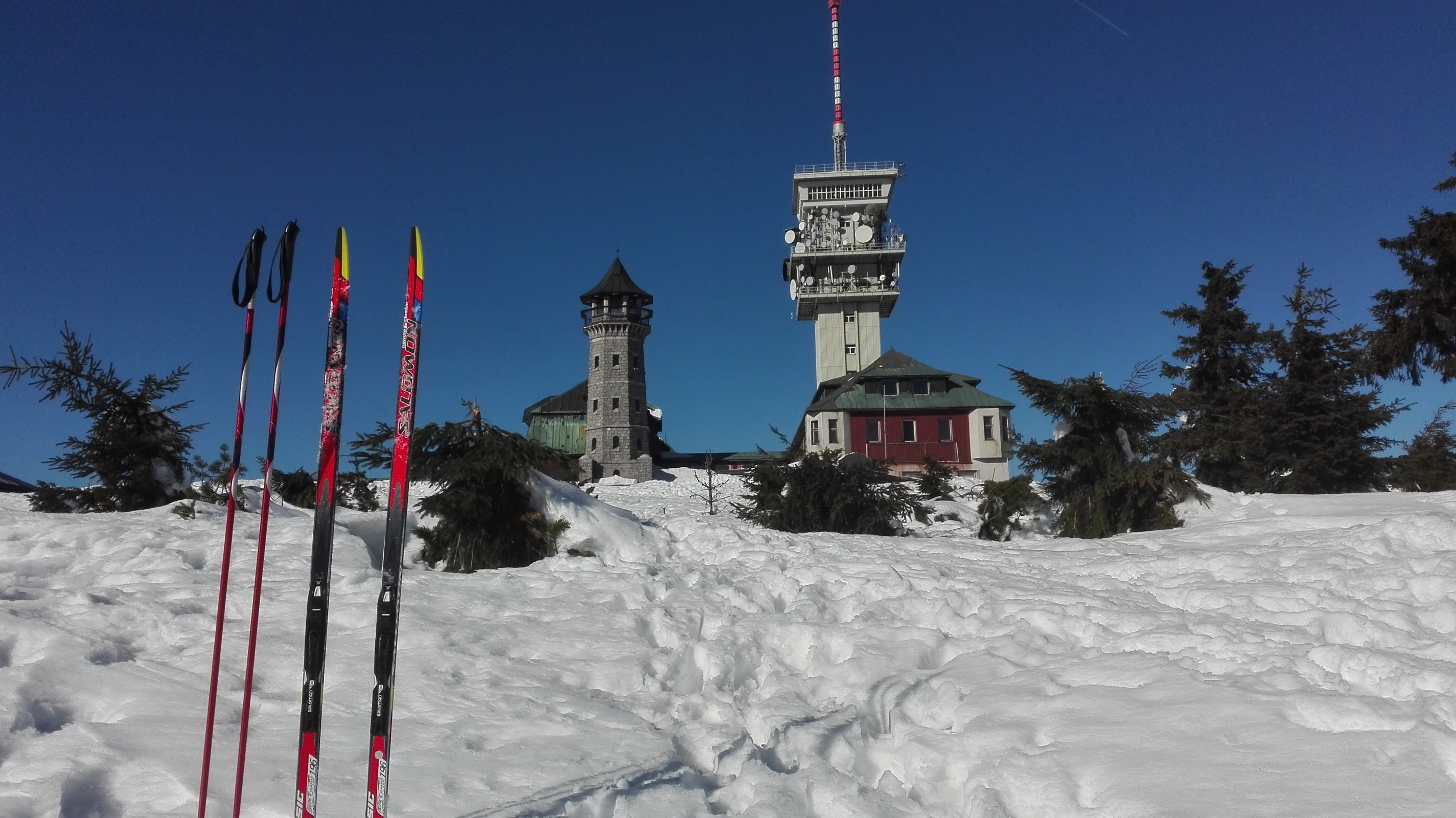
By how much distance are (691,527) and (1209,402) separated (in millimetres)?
21804

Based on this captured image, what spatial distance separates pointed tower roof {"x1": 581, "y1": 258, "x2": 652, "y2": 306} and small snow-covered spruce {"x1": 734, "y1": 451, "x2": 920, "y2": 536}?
4123 centimetres

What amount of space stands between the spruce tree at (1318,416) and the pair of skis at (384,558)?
23.1 meters

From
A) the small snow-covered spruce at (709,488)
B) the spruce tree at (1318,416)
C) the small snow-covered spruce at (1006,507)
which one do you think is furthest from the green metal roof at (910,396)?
the small snow-covered spruce at (1006,507)

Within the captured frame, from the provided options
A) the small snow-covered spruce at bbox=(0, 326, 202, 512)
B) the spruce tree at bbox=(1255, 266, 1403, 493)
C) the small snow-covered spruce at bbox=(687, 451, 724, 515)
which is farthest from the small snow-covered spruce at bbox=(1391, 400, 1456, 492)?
the small snow-covered spruce at bbox=(0, 326, 202, 512)

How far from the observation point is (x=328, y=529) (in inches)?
144

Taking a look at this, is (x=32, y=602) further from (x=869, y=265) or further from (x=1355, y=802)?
(x=869, y=265)

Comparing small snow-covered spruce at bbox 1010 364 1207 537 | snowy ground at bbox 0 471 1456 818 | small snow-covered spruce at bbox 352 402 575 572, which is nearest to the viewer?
snowy ground at bbox 0 471 1456 818

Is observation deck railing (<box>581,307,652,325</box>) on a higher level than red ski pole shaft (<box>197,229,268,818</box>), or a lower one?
higher

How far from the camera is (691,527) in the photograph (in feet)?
37.0

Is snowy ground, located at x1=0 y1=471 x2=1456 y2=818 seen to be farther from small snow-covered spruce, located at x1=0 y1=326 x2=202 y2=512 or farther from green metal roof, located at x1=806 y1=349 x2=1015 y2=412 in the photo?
green metal roof, located at x1=806 y1=349 x2=1015 y2=412

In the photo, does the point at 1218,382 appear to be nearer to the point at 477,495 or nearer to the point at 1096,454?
the point at 1096,454

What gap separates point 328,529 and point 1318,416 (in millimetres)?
24687

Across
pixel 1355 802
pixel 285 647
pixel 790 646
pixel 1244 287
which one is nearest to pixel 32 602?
pixel 285 647

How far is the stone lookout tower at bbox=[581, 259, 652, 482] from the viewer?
5316 cm
